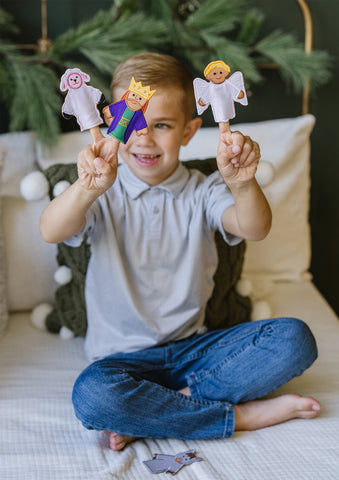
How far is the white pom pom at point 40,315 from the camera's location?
147 cm

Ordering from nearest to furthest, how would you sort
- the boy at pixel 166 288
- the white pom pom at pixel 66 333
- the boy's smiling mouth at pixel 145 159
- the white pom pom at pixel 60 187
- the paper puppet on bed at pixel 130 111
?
the paper puppet on bed at pixel 130 111
the boy at pixel 166 288
the boy's smiling mouth at pixel 145 159
the white pom pom at pixel 60 187
the white pom pom at pixel 66 333

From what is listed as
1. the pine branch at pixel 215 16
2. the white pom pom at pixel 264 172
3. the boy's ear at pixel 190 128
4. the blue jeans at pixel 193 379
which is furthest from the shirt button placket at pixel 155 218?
the pine branch at pixel 215 16

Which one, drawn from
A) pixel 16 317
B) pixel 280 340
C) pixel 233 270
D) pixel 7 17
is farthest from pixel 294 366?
pixel 7 17

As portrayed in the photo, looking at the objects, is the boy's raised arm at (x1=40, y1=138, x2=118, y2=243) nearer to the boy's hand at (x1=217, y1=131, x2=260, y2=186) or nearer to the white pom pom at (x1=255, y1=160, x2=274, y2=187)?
the boy's hand at (x1=217, y1=131, x2=260, y2=186)

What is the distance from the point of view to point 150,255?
126 centimetres

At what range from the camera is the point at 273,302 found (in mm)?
1613

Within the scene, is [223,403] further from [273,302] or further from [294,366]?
[273,302]

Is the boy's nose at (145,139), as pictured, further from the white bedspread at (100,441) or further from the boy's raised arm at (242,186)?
the white bedspread at (100,441)

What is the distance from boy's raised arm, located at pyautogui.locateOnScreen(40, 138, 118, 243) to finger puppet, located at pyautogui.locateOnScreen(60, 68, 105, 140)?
0.04 metres

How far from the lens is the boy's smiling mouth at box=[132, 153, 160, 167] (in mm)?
1185

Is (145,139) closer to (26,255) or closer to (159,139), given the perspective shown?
(159,139)

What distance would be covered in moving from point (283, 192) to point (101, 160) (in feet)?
2.64

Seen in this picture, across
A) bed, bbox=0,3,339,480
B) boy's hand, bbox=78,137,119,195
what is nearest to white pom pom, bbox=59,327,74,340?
bed, bbox=0,3,339,480

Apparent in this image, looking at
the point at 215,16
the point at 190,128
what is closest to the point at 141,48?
the point at 215,16
